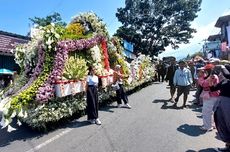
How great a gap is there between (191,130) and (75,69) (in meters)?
4.17

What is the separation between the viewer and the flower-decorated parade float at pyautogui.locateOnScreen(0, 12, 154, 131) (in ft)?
31.8

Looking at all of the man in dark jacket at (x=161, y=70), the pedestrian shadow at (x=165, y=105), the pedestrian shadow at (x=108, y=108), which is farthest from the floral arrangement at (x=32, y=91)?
the man in dark jacket at (x=161, y=70)

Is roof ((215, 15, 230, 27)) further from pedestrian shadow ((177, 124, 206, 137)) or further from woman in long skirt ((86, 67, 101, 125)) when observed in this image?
pedestrian shadow ((177, 124, 206, 137))

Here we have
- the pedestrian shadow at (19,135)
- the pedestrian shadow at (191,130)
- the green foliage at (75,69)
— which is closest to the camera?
the pedestrian shadow at (191,130)

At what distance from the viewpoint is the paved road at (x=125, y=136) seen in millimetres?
7891

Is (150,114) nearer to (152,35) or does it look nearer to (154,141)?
(154,141)

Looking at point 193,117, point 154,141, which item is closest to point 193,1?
point 193,117

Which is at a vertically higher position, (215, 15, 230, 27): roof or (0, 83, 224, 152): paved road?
(215, 15, 230, 27): roof

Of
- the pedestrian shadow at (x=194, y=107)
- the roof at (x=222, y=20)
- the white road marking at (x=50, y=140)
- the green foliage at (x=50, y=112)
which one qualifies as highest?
the roof at (x=222, y=20)

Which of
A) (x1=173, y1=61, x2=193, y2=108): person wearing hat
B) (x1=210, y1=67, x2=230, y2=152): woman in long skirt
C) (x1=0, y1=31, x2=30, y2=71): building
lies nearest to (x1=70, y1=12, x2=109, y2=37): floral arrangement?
(x1=173, y1=61, x2=193, y2=108): person wearing hat

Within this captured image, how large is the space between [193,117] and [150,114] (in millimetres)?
1493

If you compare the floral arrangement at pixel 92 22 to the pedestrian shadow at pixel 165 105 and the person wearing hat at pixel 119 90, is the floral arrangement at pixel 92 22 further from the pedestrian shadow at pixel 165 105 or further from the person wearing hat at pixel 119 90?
the pedestrian shadow at pixel 165 105

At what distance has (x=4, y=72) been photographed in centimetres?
2253

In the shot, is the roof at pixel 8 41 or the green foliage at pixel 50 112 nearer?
the green foliage at pixel 50 112
